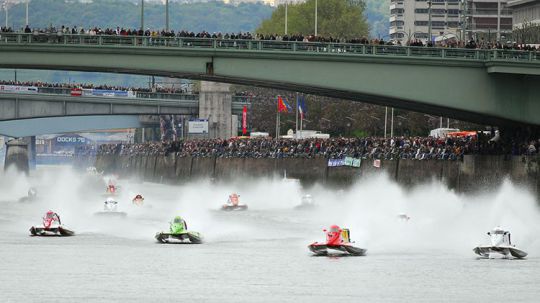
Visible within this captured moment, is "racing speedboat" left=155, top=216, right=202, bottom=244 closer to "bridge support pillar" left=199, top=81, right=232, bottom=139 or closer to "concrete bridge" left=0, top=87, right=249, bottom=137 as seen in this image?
"concrete bridge" left=0, top=87, right=249, bottom=137

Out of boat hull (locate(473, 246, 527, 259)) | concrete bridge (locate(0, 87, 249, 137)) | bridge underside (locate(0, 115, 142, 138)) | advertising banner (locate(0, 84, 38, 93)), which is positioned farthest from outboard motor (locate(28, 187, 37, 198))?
boat hull (locate(473, 246, 527, 259))

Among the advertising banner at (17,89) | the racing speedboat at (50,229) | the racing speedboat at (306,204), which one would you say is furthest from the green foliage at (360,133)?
the racing speedboat at (50,229)

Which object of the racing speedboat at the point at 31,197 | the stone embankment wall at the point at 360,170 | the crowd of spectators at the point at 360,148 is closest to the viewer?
the stone embankment wall at the point at 360,170

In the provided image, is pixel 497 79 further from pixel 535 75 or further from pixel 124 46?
pixel 124 46

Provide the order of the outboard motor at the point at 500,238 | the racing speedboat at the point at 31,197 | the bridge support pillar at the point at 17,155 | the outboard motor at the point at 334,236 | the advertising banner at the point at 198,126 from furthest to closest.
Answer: the bridge support pillar at the point at 17,155
the advertising banner at the point at 198,126
the racing speedboat at the point at 31,197
the outboard motor at the point at 334,236
the outboard motor at the point at 500,238

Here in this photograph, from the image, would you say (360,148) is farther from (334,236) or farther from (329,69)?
(334,236)

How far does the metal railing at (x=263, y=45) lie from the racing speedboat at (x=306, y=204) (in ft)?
68.2

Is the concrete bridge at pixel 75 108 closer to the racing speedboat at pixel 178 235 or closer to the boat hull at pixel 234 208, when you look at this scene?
the boat hull at pixel 234 208

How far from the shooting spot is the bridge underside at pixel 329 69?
87812mm

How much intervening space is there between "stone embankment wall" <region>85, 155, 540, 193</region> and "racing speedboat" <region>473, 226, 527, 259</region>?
22229 millimetres

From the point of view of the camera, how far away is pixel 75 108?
13912cm

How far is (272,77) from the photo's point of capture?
8800 cm

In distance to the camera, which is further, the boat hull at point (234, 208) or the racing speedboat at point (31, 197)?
the racing speedboat at point (31, 197)

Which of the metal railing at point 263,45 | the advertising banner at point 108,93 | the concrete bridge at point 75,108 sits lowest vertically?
the concrete bridge at point 75,108
